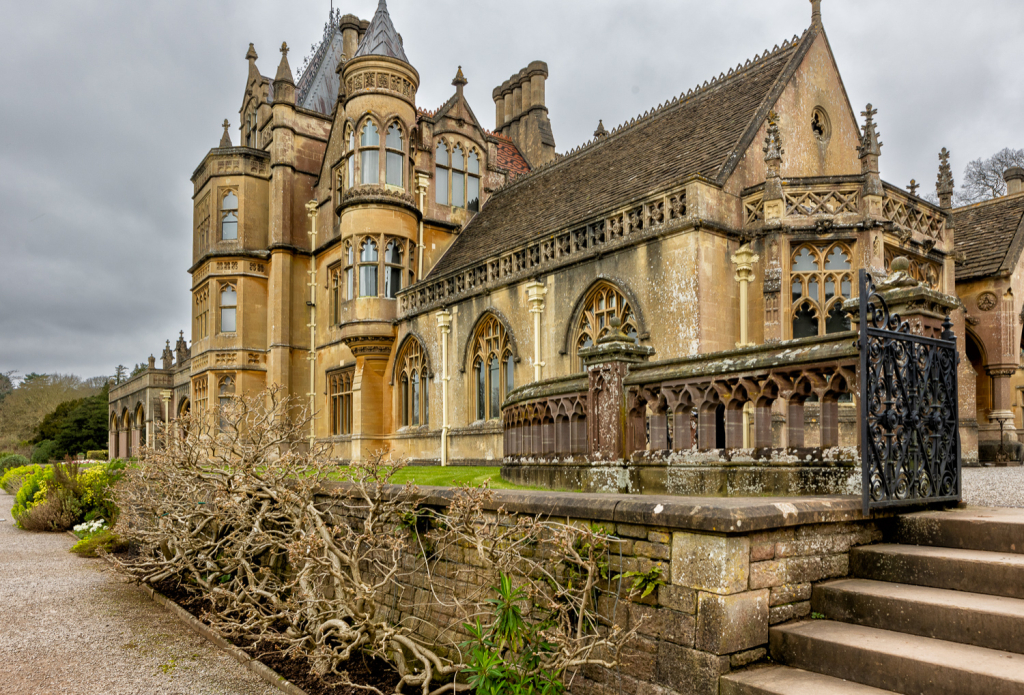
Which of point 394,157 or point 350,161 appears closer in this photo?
point 394,157

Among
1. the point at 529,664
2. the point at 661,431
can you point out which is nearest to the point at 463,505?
the point at 529,664

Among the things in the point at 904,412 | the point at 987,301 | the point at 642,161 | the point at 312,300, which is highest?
the point at 642,161

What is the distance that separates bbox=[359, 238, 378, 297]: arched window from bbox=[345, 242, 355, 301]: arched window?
0.26 m

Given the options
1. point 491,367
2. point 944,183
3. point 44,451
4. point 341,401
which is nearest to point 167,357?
point 44,451

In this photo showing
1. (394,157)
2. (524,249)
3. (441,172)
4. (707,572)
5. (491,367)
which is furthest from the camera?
(441,172)

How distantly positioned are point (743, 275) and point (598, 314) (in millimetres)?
2935

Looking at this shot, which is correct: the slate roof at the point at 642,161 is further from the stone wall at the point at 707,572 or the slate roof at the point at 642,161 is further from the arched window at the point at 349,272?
the stone wall at the point at 707,572

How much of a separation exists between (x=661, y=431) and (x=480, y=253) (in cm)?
1335

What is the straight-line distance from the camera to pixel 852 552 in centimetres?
474

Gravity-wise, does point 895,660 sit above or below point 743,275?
below

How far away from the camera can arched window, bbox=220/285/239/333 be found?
26.4m

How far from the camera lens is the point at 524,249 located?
1588cm

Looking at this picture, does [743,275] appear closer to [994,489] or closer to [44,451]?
[994,489]

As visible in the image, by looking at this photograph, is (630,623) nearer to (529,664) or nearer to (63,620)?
(529,664)
